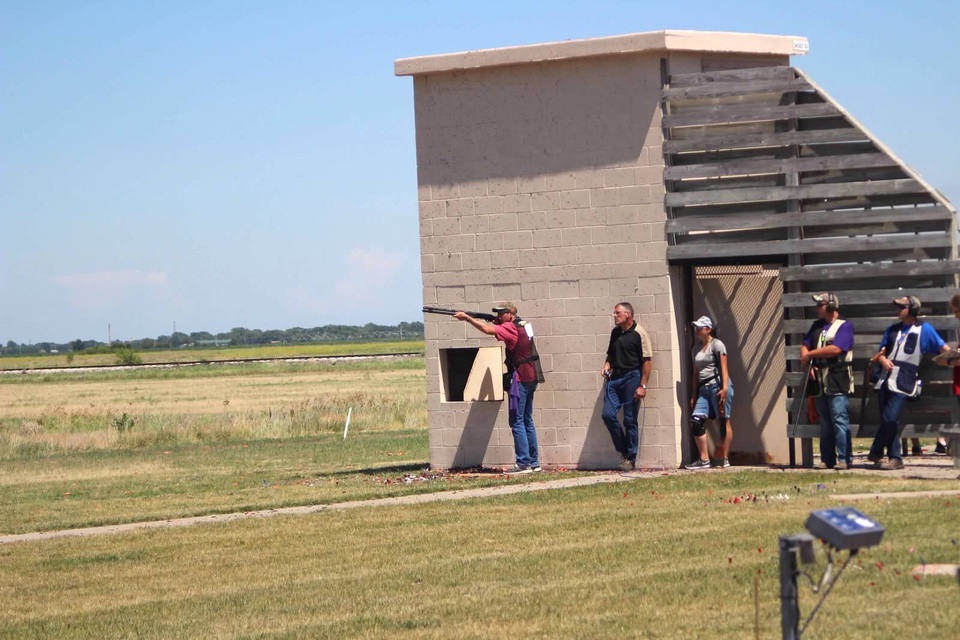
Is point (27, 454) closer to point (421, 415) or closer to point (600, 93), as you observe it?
point (421, 415)

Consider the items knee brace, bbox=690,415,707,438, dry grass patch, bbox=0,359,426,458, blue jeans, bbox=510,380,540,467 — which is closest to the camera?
knee brace, bbox=690,415,707,438

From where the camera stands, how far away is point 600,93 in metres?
15.8

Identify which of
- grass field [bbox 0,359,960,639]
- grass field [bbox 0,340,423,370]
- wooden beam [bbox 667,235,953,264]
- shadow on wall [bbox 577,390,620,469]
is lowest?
grass field [bbox 0,359,960,639]

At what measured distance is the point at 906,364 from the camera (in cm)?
1385

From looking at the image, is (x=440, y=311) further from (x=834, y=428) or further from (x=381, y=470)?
(x=834, y=428)

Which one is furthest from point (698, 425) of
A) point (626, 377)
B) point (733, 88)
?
point (733, 88)

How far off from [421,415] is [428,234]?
15284mm

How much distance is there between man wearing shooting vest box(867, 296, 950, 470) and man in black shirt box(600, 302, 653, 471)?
2.57 metres

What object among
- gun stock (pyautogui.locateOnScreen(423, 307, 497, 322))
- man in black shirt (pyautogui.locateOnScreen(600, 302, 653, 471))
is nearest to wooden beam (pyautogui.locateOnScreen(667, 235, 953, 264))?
man in black shirt (pyautogui.locateOnScreen(600, 302, 653, 471))

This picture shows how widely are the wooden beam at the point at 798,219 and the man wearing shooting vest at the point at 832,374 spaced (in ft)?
3.00

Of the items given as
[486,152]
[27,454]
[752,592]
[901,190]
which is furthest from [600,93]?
[27,454]

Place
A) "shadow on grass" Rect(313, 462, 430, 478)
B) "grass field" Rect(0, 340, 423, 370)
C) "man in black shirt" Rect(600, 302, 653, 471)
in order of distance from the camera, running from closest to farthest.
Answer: "man in black shirt" Rect(600, 302, 653, 471), "shadow on grass" Rect(313, 462, 430, 478), "grass field" Rect(0, 340, 423, 370)

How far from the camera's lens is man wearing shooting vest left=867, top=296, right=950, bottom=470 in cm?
1381

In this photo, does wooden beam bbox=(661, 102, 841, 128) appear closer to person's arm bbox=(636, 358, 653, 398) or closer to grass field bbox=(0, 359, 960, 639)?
A: person's arm bbox=(636, 358, 653, 398)
